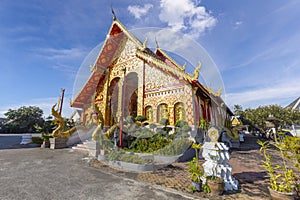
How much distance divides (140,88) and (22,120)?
101 ft

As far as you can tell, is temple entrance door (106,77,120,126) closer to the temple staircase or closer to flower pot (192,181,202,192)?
the temple staircase

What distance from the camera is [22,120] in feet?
94.4

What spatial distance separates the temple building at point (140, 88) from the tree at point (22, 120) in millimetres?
22698

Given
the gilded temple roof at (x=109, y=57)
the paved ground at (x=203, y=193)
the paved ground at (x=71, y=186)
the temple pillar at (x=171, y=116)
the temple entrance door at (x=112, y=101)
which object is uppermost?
the gilded temple roof at (x=109, y=57)

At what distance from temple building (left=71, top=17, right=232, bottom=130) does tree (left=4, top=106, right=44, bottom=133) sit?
2270cm

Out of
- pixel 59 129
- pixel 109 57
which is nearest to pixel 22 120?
pixel 59 129

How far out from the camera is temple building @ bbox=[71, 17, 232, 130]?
8.70 meters

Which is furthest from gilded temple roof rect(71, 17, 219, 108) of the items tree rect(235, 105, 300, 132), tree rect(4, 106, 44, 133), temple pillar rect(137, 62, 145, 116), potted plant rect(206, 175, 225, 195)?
tree rect(4, 106, 44, 133)

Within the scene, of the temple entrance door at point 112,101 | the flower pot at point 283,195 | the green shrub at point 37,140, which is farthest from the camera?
the temple entrance door at point 112,101

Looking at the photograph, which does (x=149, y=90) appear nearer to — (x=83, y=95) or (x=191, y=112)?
(x=191, y=112)

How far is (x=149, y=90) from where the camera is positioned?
10.4 meters

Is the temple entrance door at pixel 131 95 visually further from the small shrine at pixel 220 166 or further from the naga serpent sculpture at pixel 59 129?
the small shrine at pixel 220 166

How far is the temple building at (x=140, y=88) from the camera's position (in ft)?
28.5

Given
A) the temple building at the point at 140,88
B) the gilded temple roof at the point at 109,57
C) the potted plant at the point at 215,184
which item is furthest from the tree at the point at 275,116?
the potted plant at the point at 215,184
